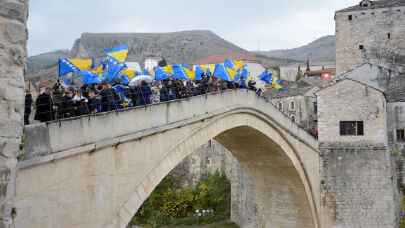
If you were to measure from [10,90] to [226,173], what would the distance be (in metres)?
31.0

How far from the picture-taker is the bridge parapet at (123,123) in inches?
303

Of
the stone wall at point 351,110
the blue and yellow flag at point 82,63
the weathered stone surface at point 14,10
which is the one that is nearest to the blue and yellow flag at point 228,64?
the stone wall at point 351,110

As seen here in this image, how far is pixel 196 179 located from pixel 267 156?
57.2ft

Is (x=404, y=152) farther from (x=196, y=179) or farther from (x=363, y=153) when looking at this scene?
(x=196, y=179)

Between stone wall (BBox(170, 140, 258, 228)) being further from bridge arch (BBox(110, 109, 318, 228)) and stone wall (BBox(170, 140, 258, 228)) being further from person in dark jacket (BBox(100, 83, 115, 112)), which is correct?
person in dark jacket (BBox(100, 83, 115, 112))

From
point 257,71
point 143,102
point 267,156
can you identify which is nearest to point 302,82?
point 257,71

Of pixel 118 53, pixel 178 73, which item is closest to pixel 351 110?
pixel 178 73

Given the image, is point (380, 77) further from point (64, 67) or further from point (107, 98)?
point (64, 67)

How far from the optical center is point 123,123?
9.65 metres

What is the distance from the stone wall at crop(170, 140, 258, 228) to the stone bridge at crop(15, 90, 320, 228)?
953cm

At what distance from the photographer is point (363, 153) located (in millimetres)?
19734

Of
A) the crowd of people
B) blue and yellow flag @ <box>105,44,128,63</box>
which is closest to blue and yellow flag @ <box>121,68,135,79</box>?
the crowd of people

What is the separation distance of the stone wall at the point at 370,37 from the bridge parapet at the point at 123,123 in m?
17.7

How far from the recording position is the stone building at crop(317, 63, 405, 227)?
19406 mm
